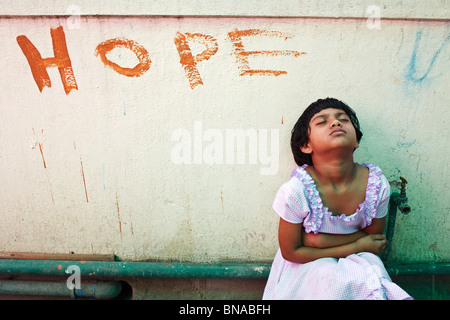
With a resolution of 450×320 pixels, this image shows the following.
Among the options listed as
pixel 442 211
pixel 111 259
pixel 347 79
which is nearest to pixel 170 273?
pixel 111 259

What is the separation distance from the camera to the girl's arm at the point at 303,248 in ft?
5.73

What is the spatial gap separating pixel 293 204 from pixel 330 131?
44 centimetres

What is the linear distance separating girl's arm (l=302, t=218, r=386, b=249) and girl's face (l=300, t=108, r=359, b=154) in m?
0.47

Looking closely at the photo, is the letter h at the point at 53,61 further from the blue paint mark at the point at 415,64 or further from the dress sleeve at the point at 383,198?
the blue paint mark at the point at 415,64

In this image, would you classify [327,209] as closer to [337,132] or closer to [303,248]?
[303,248]

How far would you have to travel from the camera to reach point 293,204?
171 centimetres

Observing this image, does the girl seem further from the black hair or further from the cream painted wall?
the cream painted wall

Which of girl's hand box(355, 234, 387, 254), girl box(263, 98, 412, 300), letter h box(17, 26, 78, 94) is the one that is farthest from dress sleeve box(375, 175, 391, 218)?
letter h box(17, 26, 78, 94)

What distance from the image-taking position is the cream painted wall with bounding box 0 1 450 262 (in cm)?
204

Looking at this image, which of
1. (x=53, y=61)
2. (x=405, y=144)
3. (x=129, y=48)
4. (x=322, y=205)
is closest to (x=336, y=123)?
(x=322, y=205)

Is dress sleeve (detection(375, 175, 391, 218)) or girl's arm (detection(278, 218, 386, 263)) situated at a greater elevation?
dress sleeve (detection(375, 175, 391, 218))

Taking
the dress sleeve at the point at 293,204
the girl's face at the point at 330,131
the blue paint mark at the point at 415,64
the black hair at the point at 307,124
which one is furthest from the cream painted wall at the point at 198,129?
the dress sleeve at the point at 293,204

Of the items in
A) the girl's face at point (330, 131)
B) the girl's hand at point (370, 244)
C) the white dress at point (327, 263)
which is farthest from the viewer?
the girl's hand at point (370, 244)
